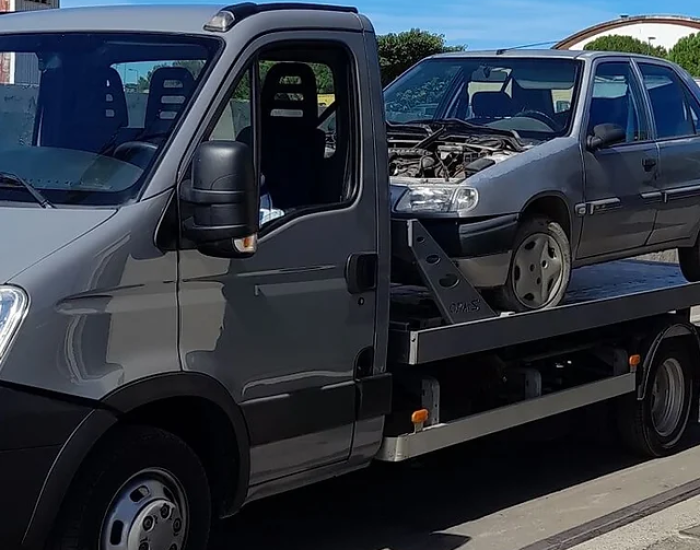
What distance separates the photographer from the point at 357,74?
17.5 ft

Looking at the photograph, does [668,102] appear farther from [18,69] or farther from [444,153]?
[18,69]

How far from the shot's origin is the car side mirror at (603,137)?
281 inches

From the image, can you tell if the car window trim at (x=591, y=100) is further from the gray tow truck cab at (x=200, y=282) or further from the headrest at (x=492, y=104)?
the gray tow truck cab at (x=200, y=282)

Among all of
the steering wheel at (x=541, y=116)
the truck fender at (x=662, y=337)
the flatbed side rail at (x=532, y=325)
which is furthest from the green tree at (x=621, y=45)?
the steering wheel at (x=541, y=116)

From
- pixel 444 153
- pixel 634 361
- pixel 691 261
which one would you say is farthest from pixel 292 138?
pixel 691 261

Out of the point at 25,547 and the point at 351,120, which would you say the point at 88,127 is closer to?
the point at 351,120

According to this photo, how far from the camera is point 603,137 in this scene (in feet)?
23.5

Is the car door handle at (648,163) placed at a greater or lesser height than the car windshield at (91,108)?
lesser

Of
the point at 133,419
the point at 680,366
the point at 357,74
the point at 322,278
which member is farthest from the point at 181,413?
the point at 680,366

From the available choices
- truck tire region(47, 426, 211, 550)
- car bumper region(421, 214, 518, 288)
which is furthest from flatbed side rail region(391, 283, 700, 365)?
truck tire region(47, 426, 211, 550)

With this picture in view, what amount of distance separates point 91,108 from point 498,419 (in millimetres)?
2773

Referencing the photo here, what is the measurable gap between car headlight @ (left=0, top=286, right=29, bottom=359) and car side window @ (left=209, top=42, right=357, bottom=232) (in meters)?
1.32

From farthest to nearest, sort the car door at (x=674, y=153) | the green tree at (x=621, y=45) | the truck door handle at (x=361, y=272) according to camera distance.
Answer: the green tree at (x=621, y=45) < the car door at (x=674, y=153) < the truck door handle at (x=361, y=272)

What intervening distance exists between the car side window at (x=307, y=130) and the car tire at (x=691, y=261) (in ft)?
12.8
